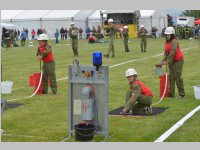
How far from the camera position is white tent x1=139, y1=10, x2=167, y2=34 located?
52938 mm

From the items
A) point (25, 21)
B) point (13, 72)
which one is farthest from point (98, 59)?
point (25, 21)

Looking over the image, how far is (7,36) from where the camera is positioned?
131ft

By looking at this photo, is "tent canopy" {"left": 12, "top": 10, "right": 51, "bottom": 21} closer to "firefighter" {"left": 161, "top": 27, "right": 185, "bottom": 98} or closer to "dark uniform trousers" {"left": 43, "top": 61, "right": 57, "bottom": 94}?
"dark uniform trousers" {"left": 43, "top": 61, "right": 57, "bottom": 94}

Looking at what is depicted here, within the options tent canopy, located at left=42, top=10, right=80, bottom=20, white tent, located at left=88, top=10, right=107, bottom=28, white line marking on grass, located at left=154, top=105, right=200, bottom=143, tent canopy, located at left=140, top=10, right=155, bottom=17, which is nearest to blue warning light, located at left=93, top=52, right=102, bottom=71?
white line marking on grass, located at left=154, top=105, right=200, bottom=143

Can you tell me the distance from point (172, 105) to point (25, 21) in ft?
145

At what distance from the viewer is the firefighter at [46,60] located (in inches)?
510

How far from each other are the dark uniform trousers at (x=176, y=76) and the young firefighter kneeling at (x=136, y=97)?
2.33m

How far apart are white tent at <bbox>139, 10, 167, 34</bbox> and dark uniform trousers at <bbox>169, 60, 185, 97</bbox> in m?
40.4

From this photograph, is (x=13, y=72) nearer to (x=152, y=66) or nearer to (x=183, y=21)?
(x=152, y=66)

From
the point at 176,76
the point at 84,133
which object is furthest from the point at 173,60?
the point at 84,133

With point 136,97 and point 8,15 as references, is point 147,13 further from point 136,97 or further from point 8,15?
point 136,97

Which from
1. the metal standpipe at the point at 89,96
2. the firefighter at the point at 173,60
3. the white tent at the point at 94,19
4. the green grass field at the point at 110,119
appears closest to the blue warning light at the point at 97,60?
the metal standpipe at the point at 89,96

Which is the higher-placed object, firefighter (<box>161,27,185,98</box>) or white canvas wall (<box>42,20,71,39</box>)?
white canvas wall (<box>42,20,71,39</box>)

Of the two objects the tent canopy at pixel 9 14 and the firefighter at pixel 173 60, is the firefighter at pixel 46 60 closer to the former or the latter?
the firefighter at pixel 173 60
